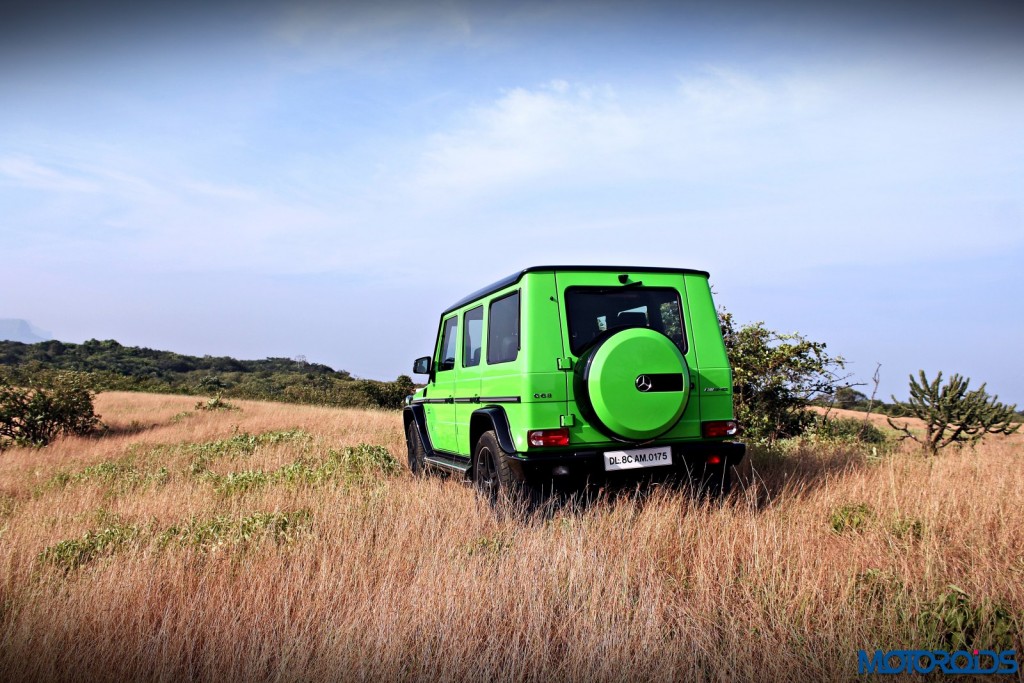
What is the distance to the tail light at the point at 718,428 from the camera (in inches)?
243

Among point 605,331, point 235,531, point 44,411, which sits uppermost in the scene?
point 605,331

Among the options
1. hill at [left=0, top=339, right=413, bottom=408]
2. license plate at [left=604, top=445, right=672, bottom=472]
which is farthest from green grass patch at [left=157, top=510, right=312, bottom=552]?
hill at [left=0, top=339, right=413, bottom=408]

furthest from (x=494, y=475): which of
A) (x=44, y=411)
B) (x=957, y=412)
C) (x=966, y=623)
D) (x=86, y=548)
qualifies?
(x=44, y=411)

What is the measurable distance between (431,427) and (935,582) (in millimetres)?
5785

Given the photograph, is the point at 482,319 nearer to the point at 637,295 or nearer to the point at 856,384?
the point at 637,295

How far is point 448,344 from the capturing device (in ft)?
28.1

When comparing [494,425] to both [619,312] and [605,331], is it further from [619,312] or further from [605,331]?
[619,312]

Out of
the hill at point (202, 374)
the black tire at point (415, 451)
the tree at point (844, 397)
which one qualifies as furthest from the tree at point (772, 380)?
the hill at point (202, 374)

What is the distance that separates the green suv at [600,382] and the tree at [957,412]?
6332mm

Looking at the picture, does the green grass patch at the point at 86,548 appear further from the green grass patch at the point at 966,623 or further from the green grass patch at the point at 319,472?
the green grass patch at the point at 966,623

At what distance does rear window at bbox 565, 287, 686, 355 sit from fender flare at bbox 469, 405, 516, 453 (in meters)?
0.88

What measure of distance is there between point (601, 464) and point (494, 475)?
1.02 m

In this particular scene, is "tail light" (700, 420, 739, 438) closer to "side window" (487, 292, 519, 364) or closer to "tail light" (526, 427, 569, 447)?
"tail light" (526, 427, 569, 447)

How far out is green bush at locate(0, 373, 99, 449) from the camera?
16219 mm
